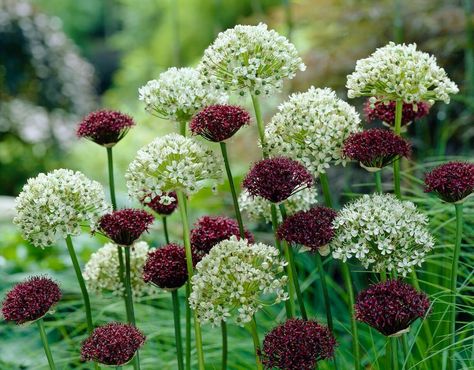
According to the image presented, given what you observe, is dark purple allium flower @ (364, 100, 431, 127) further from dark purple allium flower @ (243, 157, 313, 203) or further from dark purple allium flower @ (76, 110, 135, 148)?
dark purple allium flower @ (76, 110, 135, 148)

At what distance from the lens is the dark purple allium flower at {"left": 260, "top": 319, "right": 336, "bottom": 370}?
1425mm

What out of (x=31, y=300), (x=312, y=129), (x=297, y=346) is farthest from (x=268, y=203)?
(x=31, y=300)

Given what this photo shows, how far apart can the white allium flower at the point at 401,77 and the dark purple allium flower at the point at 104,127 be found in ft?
1.80

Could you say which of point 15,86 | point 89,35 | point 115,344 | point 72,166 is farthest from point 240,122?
point 89,35

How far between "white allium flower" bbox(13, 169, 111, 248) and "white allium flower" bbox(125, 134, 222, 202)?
0.13 metres

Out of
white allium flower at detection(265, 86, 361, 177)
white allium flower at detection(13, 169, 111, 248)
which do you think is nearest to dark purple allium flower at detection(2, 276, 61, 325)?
white allium flower at detection(13, 169, 111, 248)

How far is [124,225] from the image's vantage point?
5.46ft

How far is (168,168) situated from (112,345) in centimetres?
37

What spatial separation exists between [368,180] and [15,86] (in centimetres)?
646

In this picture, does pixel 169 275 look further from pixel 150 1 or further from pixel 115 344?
pixel 150 1

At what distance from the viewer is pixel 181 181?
1560mm

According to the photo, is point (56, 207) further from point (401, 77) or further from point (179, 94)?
point (401, 77)

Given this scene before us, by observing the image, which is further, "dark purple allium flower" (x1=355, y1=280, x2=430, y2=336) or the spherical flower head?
the spherical flower head

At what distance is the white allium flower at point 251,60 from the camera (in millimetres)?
1640
